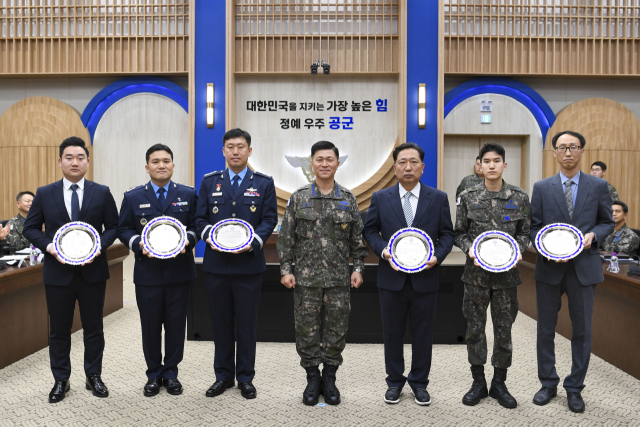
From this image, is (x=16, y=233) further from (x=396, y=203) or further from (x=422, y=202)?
(x=422, y=202)

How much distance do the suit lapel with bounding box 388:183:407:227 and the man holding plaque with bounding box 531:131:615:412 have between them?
0.74 m

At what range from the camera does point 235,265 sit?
263 cm

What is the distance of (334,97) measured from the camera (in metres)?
7.04

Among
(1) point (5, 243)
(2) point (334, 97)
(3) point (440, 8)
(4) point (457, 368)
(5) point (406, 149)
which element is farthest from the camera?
(2) point (334, 97)

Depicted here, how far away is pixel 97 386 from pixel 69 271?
27.4 inches

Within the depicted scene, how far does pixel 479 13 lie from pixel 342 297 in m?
5.99

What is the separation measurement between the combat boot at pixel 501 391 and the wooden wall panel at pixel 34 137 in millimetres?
6720

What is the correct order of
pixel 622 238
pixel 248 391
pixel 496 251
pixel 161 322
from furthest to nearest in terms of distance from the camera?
pixel 622 238
pixel 161 322
pixel 248 391
pixel 496 251

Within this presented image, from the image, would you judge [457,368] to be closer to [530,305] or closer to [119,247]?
[530,305]

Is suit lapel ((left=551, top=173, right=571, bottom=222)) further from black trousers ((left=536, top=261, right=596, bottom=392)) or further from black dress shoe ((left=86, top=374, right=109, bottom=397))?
black dress shoe ((left=86, top=374, right=109, bottom=397))

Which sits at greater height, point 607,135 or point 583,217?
point 607,135

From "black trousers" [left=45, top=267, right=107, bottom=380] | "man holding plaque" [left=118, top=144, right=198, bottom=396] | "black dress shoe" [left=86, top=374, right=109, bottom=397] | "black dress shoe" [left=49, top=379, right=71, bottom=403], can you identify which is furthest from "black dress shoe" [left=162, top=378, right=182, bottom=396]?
"black dress shoe" [left=49, top=379, right=71, bottom=403]

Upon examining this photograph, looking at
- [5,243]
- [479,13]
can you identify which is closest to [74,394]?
[5,243]

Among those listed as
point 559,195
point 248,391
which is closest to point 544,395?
point 559,195
